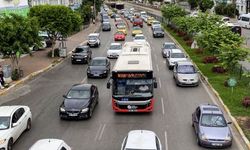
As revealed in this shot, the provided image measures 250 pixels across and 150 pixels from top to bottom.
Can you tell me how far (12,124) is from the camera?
20.3 meters

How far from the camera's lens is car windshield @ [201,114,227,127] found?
2036 cm

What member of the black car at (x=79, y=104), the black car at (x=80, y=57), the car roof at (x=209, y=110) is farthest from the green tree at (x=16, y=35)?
the car roof at (x=209, y=110)

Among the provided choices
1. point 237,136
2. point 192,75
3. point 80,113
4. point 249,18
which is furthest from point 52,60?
point 249,18

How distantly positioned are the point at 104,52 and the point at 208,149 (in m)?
34.0

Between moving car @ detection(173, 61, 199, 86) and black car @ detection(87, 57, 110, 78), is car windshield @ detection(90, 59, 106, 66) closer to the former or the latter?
Result: black car @ detection(87, 57, 110, 78)

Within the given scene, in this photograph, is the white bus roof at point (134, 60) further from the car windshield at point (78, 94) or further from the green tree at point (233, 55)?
the green tree at point (233, 55)

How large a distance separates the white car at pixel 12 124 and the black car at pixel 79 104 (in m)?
2.09

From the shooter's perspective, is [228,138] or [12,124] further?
[12,124]

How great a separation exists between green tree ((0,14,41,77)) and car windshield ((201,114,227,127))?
18.7m

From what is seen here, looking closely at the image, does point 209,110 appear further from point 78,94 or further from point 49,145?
point 49,145

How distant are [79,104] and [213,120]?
7.46 m

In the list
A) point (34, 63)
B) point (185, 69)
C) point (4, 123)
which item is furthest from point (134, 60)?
point (34, 63)

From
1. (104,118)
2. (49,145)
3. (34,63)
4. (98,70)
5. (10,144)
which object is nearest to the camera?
(49,145)

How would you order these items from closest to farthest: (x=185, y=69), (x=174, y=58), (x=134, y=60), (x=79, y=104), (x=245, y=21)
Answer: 1. (x=79, y=104)
2. (x=134, y=60)
3. (x=185, y=69)
4. (x=174, y=58)
5. (x=245, y=21)
